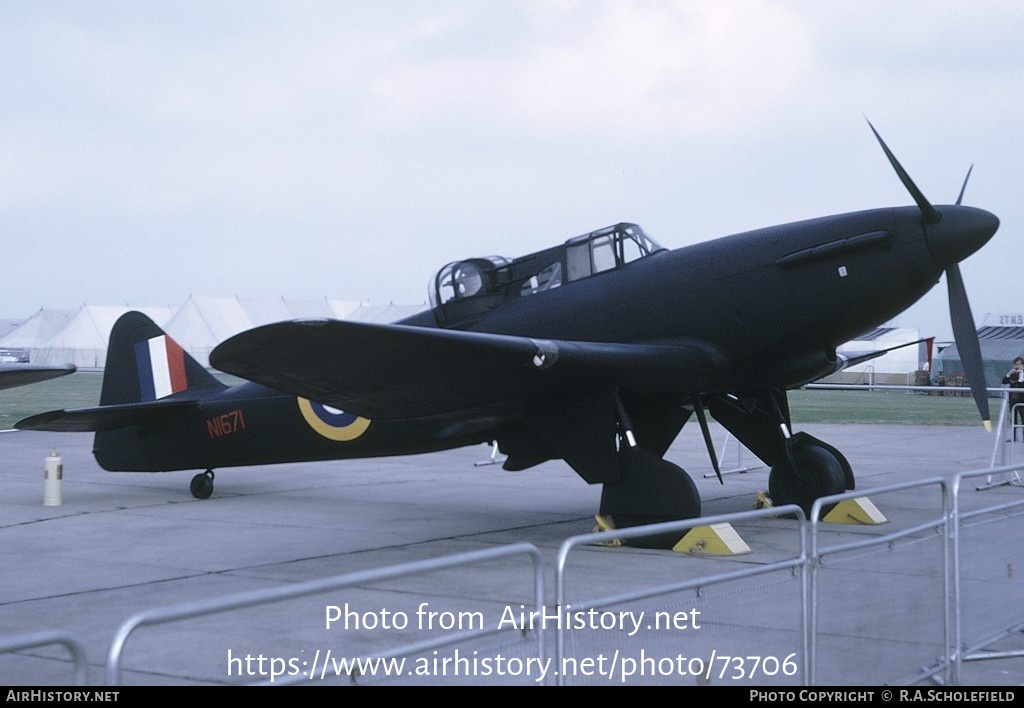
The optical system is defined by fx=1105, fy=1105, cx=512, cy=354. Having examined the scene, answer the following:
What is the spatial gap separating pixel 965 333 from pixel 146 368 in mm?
8312

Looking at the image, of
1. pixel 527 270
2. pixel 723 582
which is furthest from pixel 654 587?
pixel 527 270

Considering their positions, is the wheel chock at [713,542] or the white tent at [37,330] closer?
the wheel chock at [713,542]

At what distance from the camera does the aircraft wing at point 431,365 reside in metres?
6.62

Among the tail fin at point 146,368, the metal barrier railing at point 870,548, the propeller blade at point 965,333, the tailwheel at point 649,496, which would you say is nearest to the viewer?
the metal barrier railing at point 870,548

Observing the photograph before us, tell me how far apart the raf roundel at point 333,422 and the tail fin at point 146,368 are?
173 centimetres

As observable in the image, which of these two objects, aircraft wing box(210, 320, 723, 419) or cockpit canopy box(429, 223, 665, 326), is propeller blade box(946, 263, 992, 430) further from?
cockpit canopy box(429, 223, 665, 326)

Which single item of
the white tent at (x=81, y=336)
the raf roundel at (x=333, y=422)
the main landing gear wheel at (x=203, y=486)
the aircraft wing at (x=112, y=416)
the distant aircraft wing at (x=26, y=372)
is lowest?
the main landing gear wheel at (x=203, y=486)

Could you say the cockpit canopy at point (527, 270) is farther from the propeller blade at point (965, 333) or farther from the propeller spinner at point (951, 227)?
the propeller blade at point (965, 333)

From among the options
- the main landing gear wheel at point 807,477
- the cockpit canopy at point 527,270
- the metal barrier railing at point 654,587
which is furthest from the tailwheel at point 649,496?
the metal barrier railing at point 654,587

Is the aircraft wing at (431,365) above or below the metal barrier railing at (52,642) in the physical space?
above

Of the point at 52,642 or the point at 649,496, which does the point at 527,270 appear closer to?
the point at 649,496

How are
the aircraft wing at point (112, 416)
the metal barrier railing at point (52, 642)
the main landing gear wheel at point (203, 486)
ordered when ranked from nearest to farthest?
the metal barrier railing at point (52, 642) → the aircraft wing at point (112, 416) → the main landing gear wheel at point (203, 486)
